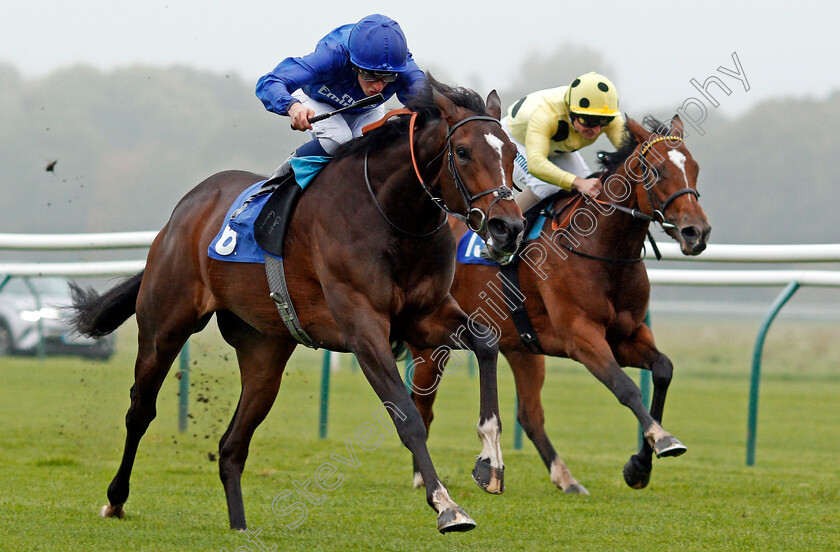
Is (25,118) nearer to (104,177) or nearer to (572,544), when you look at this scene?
(104,177)

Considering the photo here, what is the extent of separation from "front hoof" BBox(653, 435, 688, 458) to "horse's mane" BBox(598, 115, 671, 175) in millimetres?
1718

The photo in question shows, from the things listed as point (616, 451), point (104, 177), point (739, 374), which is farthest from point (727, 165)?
point (616, 451)

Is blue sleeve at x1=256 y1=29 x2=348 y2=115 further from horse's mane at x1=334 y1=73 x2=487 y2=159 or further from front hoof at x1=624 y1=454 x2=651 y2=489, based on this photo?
front hoof at x1=624 y1=454 x2=651 y2=489

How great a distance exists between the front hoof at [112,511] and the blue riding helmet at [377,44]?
7.94 feet

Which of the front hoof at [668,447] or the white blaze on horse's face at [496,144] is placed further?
the front hoof at [668,447]

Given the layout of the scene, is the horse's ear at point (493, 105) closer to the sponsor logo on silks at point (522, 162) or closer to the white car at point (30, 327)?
the sponsor logo on silks at point (522, 162)

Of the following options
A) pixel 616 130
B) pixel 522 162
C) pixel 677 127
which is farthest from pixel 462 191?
pixel 522 162

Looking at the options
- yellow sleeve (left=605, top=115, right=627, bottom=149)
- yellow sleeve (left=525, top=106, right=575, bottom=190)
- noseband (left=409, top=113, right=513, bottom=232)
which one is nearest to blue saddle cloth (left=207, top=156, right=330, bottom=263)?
noseband (left=409, top=113, right=513, bottom=232)

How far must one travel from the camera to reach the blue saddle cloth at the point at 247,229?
4480 millimetres

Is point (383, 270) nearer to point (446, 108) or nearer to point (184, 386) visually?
point (446, 108)

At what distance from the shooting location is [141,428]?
511 centimetres

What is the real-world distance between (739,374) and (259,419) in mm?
12821

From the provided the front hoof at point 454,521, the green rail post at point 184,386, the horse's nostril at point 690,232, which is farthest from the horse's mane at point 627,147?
the green rail post at point 184,386

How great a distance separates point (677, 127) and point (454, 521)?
287 centimetres
